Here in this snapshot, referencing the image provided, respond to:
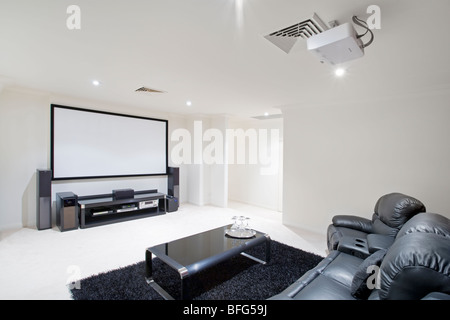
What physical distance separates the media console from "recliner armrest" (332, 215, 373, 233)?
3.70 m

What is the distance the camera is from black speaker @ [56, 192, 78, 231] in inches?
157

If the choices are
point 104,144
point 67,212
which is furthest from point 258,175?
point 67,212

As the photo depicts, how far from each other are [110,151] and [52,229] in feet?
5.94

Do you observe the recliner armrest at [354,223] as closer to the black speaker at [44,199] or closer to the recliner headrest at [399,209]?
the recliner headrest at [399,209]

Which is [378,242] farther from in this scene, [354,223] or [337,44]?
[337,44]

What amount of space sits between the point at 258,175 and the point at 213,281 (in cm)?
438

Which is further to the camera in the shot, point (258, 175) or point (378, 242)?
point (258, 175)

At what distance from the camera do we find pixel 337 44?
5.32 ft

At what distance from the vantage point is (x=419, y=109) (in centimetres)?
337

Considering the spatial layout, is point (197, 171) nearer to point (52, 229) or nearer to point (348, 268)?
point (52, 229)

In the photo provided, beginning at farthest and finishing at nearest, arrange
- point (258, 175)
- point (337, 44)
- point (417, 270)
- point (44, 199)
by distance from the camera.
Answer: point (258, 175), point (44, 199), point (337, 44), point (417, 270)

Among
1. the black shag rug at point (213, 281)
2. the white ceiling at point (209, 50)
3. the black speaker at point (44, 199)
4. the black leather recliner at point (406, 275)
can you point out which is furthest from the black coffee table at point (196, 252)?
the black speaker at point (44, 199)

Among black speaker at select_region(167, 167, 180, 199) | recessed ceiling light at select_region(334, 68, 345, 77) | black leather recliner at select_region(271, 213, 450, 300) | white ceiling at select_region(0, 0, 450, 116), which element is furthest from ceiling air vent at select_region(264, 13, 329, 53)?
black speaker at select_region(167, 167, 180, 199)

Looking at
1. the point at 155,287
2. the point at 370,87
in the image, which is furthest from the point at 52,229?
the point at 370,87
